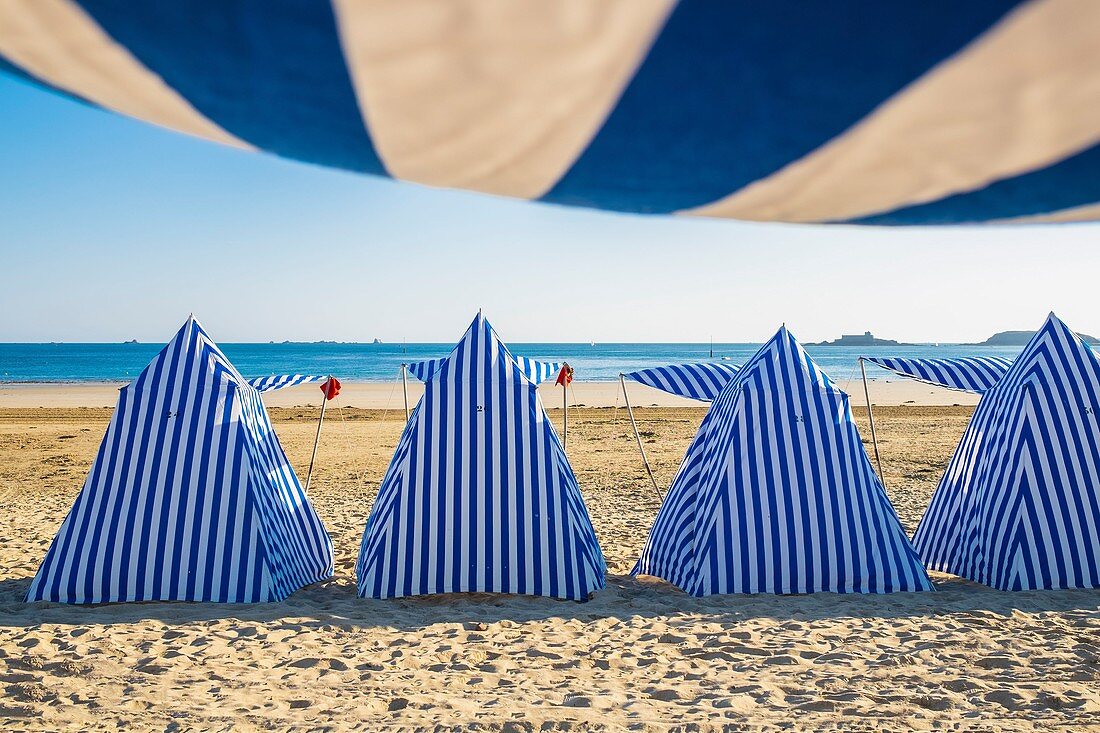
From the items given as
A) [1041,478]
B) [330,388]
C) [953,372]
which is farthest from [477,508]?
[330,388]

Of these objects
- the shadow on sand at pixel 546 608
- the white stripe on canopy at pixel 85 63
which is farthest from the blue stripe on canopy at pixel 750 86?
the shadow on sand at pixel 546 608

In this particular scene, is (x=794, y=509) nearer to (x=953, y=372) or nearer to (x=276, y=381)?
(x=953, y=372)

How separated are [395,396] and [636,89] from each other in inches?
1094

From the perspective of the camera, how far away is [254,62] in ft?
3.09

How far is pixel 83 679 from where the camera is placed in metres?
3.82

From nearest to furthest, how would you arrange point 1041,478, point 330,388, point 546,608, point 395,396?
point 546,608
point 1041,478
point 330,388
point 395,396

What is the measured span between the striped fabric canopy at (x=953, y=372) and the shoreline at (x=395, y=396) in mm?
14436

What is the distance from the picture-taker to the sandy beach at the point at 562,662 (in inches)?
136

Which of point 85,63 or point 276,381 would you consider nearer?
point 85,63

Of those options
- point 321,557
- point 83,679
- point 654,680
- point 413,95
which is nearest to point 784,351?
point 654,680

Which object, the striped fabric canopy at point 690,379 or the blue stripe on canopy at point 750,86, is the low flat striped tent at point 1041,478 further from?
the blue stripe on canopy at point 750,86

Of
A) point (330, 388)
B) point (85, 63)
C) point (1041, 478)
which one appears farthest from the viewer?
point (330, 388)

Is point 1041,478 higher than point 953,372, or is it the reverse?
point 953,372

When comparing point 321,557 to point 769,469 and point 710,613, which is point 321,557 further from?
point 769,469
